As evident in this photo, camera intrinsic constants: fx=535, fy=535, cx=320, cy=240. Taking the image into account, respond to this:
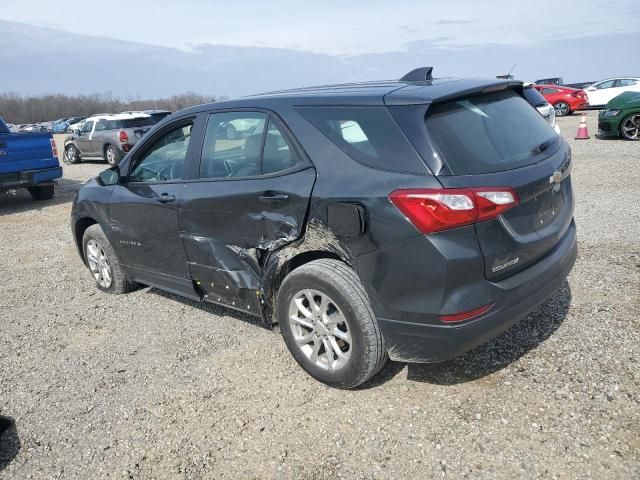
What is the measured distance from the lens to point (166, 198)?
406 centimetres

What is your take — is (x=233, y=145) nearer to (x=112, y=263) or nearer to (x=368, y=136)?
(x=368, y=136)

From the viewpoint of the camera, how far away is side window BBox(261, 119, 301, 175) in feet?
10.7

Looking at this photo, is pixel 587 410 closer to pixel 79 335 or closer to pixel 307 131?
pixel 307 131

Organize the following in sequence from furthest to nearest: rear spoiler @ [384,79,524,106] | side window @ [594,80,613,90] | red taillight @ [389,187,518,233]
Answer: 1. side window @ [594,80,613,90]
2. rear spoiler @ [384,79,524,106]
3. red taillight @ [389,187,518,233]

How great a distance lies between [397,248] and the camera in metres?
2.75

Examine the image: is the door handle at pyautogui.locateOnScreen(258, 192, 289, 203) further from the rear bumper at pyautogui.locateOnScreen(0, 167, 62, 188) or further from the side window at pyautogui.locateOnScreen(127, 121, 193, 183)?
the rear bumper at pyautogui.locateOnScreen(0, 167, 62, 188)

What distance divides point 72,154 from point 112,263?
15.7 meters

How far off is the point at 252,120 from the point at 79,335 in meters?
2.36

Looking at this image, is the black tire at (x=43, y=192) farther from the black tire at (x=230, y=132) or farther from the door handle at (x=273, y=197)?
the door handle at (x=273, y=197)

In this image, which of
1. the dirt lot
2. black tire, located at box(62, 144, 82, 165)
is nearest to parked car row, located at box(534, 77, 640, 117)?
black tire, located at box(62, 144, 82, 165)

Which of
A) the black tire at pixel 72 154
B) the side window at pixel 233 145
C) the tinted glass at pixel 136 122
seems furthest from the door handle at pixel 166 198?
the black tire at pixel 72 154

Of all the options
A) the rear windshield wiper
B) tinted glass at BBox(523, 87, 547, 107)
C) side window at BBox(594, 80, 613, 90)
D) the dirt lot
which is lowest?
the dirt lot

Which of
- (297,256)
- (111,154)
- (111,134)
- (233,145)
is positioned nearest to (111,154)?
(111,154)

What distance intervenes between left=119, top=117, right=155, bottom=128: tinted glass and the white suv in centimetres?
1944
